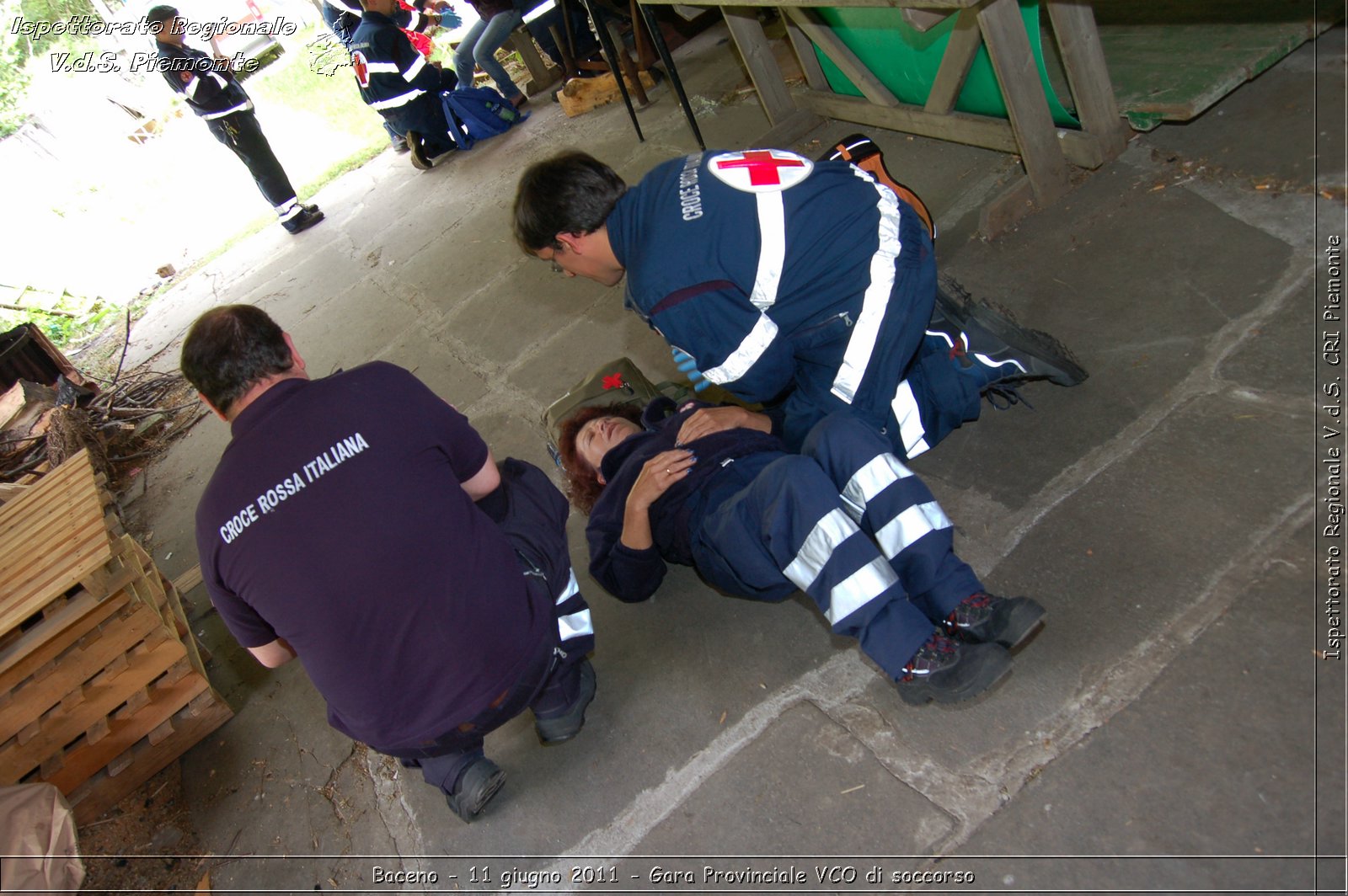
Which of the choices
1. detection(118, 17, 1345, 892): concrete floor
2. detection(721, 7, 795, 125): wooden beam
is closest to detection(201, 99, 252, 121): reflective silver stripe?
detection(721, 7, 795, 125): wooden beam

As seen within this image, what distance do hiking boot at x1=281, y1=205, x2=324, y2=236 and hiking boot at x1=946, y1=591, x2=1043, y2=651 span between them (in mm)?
7934

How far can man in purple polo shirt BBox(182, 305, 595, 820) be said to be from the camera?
6.91 ft

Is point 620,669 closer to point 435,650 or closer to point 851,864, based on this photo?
point 435,650

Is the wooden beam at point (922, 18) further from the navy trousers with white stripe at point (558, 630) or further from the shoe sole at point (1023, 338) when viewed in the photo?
the navy trousers with white stripe at point (558, 630)

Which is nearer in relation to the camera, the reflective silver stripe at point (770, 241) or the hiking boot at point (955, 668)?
the hiking boot at point (955, 668)

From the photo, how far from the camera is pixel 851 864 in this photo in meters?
2.04

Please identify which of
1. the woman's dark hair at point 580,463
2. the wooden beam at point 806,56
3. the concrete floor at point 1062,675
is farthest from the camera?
the wooden beam at point 806,56

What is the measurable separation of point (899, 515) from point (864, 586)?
21 centimetres

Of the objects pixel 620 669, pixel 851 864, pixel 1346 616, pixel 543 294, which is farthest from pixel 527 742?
pixel 543 294

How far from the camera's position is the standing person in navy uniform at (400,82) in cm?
763

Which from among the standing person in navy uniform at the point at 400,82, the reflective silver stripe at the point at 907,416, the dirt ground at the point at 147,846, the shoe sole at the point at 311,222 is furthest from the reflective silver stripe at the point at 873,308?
the shoe sole at the point at 311,222

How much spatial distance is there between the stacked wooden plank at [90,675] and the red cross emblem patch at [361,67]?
564cm

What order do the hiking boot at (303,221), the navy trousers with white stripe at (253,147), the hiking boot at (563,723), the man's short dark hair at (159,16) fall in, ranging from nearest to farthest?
the hiking boot at (563,723) < the man's short dark hair at (159,16) < the navy trousers with white stripe at (253,147) < the hiking boot at (303,221)

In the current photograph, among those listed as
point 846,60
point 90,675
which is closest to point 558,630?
point 90,675
